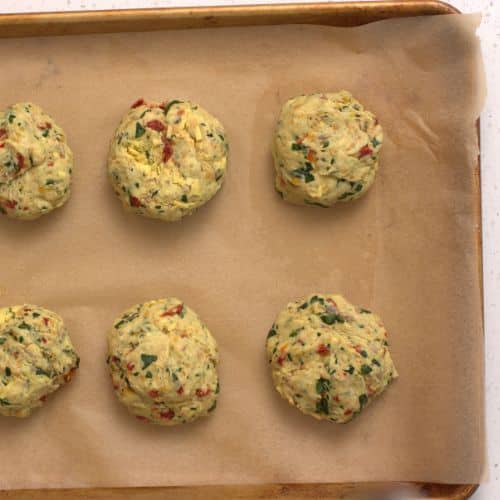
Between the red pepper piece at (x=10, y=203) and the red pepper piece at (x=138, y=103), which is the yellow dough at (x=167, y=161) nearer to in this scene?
the red pepper piece at (x=138, y=103)

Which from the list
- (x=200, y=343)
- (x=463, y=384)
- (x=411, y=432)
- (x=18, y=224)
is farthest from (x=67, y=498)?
(x=463, y=384)

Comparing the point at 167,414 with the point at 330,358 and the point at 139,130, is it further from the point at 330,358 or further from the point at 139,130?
the point at 139,130

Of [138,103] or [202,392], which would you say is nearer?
[202,392]

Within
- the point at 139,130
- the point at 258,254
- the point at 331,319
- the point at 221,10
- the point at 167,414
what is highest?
the point at 221,10

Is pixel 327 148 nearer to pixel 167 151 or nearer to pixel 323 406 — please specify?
pixel 167 151

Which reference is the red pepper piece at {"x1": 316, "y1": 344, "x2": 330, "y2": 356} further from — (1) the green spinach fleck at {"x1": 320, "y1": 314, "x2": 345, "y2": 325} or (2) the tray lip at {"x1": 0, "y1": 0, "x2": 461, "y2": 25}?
(2) the tray lip at {"x1": 0, "y1": 0, "x2": 461, "y2": 25}

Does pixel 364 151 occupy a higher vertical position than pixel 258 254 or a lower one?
higher

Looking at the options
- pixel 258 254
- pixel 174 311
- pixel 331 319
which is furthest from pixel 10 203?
pixel 331 319

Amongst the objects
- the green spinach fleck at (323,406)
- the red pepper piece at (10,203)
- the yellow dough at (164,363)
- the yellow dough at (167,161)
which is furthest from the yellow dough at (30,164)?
the green spinach fleck at (323,406)
